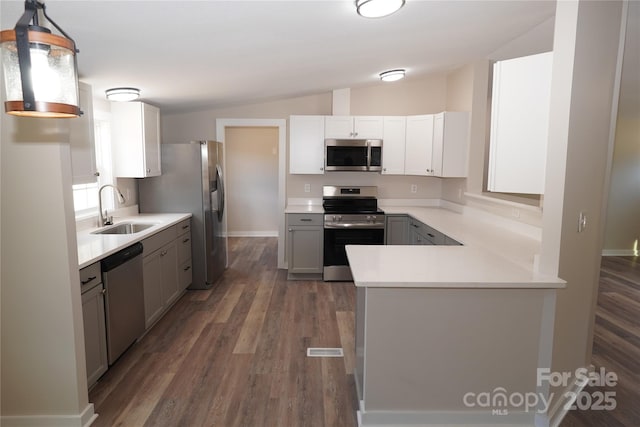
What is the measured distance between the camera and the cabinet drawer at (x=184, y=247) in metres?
3.82

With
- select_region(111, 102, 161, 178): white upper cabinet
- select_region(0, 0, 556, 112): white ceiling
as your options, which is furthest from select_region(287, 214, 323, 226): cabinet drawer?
select_region(111, 102, 161, 178): white upper cabinet

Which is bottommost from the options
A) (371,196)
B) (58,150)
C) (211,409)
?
(211,409)

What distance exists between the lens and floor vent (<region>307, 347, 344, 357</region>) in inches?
111

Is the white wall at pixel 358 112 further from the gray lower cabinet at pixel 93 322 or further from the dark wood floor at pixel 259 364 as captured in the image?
the gray lower cabinet at pixel 93 322

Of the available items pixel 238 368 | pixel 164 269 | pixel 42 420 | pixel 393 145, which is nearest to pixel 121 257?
pixel 164 269

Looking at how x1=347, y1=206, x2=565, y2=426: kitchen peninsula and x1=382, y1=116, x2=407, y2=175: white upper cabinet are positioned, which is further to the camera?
x1=382, y1=116, x2=407, y2=175: white upper cabinet

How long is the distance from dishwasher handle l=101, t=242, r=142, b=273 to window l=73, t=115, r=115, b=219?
84 centimetres

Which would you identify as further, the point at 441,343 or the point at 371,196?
the point at 371,196

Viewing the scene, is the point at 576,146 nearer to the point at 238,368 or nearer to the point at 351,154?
the point at 238,368

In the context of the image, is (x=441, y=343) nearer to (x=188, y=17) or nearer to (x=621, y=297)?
(x=188, y=17)

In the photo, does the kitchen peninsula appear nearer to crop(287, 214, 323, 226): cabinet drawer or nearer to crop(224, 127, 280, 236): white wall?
crop(287, 214, 323, 226): cabinet drawer

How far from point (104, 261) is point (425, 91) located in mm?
4158

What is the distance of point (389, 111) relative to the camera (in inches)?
192

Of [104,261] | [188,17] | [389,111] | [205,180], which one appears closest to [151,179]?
[205,180]
